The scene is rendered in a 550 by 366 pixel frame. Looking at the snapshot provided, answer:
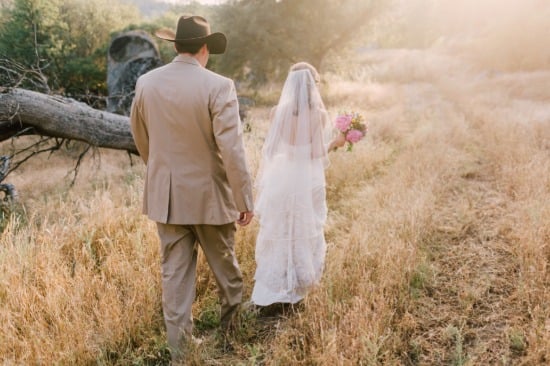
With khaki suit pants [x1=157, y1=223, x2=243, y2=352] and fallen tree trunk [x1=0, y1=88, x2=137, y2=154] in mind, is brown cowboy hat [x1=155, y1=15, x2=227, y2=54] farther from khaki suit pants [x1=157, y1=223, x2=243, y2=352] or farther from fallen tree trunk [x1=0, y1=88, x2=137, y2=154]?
fallen tree trunk [x1=0, y1=88, x2=137, y2=154]

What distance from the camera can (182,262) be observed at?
296cm

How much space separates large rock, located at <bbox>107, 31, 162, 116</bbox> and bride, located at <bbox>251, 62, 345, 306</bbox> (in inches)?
430

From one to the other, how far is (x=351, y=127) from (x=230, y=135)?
1.94 meters

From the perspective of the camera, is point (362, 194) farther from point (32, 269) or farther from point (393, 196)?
point (32, 269)

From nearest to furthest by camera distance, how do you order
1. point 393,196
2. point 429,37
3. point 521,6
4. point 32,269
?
point 32,269, point 393,196, point 521,6, point 429,37

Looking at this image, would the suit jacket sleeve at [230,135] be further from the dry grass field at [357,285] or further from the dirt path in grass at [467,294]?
the dirt path in grass at [467,294]

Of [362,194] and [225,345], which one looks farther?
[362,194]

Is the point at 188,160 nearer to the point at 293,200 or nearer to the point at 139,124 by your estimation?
the point at 139,124

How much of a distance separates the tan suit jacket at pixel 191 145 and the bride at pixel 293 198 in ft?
2.47

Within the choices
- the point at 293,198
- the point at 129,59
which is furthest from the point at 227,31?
the point at 293,198

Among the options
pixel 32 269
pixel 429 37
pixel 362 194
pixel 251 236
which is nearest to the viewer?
pixel 32 269

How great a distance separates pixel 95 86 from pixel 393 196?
16806 millimetres

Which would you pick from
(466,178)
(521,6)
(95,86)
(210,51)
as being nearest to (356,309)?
(210,51)

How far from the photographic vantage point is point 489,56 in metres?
23.4
